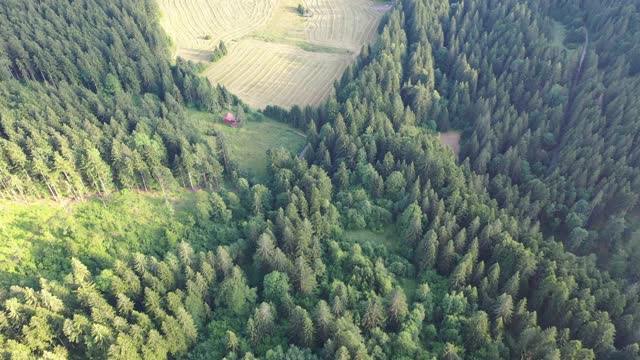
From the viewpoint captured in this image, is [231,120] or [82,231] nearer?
[82,231]

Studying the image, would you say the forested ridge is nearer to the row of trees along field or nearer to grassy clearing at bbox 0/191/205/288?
the row of trees along field

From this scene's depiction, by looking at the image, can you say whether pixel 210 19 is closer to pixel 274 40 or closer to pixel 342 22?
pixel 274 40

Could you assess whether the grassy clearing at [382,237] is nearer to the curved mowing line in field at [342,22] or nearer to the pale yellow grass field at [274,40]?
the pale yellow grass field at [274,40]

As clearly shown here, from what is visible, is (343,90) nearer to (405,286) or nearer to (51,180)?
(405,286)

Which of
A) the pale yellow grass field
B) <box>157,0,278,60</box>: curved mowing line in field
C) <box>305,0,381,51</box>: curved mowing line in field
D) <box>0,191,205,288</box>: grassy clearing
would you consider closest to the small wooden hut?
the pale yellow grass field

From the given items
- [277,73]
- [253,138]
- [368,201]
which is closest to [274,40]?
[277,73]

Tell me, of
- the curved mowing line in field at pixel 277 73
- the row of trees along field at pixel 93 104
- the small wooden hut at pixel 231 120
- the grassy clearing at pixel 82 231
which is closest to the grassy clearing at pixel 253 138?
the small wooden hut at pixel 231 120
